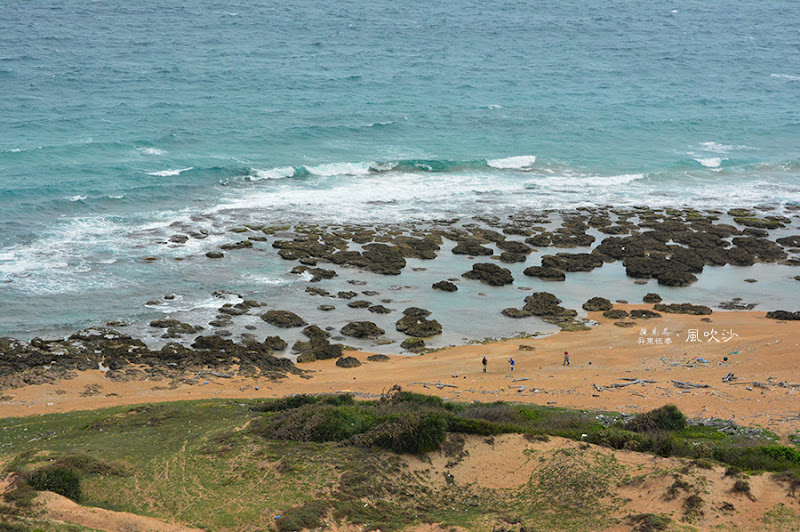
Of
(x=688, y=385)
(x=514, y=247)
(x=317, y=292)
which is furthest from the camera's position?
(x=514, y=247)

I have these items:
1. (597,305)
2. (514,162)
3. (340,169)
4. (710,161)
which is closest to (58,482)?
(597,305)

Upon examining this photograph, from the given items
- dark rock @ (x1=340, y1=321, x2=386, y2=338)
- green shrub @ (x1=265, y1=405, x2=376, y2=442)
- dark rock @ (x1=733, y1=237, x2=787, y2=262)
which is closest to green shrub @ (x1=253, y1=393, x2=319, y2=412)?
green shrub @ (x1=265, y1=405, x2=376, y2=442)

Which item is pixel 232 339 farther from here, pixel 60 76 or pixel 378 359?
pixel 60 76

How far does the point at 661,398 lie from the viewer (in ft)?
84.7

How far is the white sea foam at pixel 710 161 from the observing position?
6544cm

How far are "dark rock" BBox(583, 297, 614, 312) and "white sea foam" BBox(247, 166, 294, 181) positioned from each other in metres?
29.8

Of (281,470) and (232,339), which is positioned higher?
(281,470)

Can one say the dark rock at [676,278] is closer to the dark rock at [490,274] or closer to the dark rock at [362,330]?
the dark rock at [490,274]

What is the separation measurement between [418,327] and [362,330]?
8.54ft

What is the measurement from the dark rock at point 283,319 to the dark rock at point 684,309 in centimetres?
1760

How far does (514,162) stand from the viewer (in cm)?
6438

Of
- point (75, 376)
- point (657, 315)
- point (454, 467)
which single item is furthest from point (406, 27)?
point (454, 467)

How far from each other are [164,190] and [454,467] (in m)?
39.4

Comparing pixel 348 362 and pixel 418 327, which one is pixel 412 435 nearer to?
pixel 348 362
